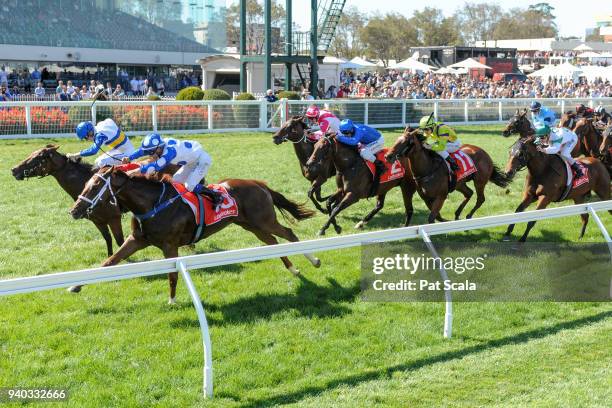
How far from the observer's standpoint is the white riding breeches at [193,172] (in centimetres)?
687

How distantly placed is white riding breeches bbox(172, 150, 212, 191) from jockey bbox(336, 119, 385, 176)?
2.70 m

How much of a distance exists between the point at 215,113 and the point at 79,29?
21.7 meters

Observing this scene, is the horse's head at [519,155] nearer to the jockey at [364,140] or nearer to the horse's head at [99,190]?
the jockey at [364,140]

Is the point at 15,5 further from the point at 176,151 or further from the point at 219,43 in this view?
the point at 176,151

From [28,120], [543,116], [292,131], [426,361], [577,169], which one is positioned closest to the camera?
[426,361]

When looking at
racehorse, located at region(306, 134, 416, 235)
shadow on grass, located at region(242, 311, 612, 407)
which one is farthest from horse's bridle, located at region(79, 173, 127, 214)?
racehorse, located at region(306, 134, 416, 235)

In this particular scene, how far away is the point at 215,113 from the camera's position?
62.5 feet

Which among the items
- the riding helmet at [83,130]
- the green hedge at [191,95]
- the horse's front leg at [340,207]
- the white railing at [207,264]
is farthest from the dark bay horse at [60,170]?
the green hedge at [191,95]

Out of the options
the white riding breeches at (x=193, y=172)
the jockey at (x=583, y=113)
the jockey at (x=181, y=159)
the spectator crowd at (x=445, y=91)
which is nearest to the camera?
the jockey at (x=181, y=159)

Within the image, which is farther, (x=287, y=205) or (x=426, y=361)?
(x=287, y=205)

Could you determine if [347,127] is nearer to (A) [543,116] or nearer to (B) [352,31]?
(A) [543,116]

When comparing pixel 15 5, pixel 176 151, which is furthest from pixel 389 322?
pixel 15 5

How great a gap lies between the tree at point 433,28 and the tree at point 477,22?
18.3ft

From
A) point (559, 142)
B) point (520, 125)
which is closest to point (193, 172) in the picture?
point (559, 142)
